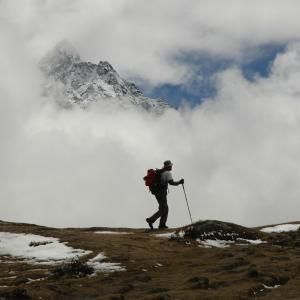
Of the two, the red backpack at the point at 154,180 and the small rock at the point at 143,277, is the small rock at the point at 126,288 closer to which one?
the small rock at the point at 143,277

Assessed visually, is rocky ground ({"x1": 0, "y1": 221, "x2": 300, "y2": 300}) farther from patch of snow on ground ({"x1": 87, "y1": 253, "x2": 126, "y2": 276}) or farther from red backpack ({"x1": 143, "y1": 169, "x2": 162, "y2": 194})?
red backpack ({"x1": 143, "y1": 169, "x2": 162, "y2": 194})

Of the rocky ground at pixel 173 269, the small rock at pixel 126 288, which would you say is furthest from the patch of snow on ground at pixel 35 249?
the small rock at pixel 126 288

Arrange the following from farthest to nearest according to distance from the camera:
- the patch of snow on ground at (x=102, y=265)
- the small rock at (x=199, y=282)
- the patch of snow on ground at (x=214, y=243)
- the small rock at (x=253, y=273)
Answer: the patch of snow on ground at (x=214, y=243) → the patch of snow on ground at (x=102, y=265) → the small rock at (x=253, y=273) → the small rock at (x=199, y=282)

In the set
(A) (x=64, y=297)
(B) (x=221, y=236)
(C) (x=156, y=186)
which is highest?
(C) (x=156, y=186)

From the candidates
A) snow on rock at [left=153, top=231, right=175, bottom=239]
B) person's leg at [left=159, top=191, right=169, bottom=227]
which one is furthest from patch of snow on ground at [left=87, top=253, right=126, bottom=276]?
person's leg at [left=159, top=191, right=169, bottom=227]

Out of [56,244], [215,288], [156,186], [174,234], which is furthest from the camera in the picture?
[156,186]

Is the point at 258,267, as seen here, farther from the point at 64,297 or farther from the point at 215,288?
the point at 64,297

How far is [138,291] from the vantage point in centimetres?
1362

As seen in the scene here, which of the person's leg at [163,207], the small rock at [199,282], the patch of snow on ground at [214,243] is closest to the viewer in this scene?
the small rock at [199,282]

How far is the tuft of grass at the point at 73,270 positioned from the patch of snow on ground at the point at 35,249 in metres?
1.91

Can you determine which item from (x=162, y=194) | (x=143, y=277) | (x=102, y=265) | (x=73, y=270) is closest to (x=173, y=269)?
(x=143, y=277)

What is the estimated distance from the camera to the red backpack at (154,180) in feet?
90.4

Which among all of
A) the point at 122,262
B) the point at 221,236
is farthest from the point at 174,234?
the point at 122,262

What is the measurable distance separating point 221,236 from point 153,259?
15.8 ft
